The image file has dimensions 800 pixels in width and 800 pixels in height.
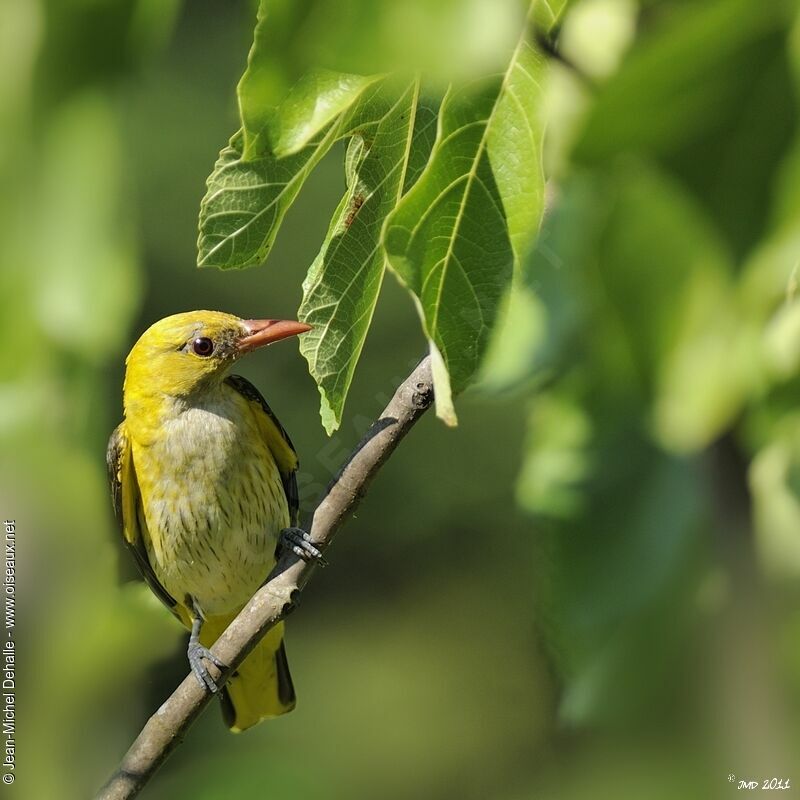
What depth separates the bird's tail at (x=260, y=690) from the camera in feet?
14.1

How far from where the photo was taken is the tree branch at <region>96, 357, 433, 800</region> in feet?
5.96

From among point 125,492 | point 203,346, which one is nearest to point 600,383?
point 203,346

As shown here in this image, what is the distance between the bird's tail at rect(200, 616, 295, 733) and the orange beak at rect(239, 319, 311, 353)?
1.36 meters

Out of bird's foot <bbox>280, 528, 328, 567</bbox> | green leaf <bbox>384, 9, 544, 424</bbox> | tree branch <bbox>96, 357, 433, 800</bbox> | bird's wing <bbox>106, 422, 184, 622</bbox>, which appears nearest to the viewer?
green leaf <bbox>384, 9, 544, 424</bbox>

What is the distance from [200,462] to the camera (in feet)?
11.8

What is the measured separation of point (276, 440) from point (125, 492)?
20.4 inches

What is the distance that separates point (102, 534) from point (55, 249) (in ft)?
2.70

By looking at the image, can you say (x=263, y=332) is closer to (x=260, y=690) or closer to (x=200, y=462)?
(x=200, y=462)

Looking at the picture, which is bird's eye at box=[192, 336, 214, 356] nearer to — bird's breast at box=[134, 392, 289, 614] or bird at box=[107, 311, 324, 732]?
bird at box=[107, 311, 324, 732]

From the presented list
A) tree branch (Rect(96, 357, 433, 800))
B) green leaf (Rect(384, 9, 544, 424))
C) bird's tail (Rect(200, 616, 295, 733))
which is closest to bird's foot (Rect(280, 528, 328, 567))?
tree branch (Rect(96, 357, 433, 800))

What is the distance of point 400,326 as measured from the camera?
21.8 ft

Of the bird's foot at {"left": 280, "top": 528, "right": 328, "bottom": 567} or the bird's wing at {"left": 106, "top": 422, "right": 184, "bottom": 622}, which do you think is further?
the bird's wing at {"left": 106, "top": 422, "right": 184, "bottom": 622}

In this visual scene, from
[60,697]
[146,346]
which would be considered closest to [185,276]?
[146,346]

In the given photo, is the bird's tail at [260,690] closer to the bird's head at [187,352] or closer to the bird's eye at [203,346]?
the bird's head at [187,352]
